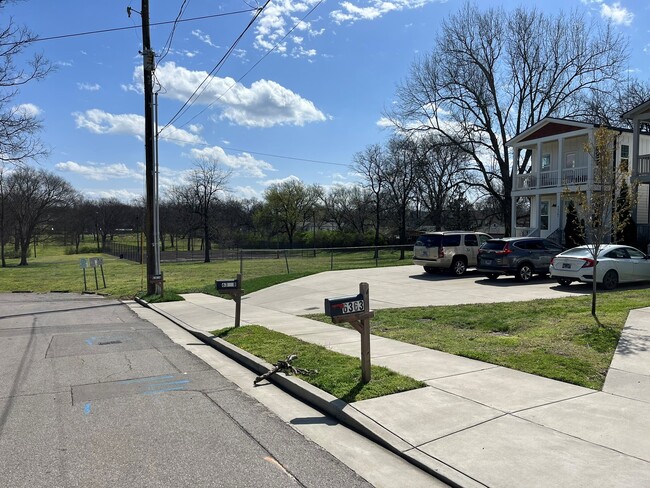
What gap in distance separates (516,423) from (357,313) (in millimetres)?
2035

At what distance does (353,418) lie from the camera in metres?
5.00

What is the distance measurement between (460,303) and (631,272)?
6316mm

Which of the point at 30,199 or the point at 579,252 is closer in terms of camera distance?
the point at 579,252

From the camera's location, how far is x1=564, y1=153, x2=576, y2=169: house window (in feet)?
96.7

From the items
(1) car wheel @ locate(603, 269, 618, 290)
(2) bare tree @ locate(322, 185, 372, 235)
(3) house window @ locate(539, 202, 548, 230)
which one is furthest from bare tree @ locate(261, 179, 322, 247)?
(1) car wheel @ locate(603, 269, 618, 290)

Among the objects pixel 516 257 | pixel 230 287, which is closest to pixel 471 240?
pixel 516 257

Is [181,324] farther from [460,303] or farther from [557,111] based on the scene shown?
[557,111]

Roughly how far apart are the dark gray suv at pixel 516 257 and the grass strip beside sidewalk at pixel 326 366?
34.7ft

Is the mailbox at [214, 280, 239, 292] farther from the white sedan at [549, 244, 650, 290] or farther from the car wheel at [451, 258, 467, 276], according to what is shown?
the car wheel at [451, 258, 467, 276]

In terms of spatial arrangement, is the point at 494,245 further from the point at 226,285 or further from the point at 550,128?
the point at 550,128

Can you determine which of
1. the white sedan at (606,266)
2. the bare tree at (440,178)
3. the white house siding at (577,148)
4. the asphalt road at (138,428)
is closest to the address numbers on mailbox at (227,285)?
the asphalt road at (138,428)

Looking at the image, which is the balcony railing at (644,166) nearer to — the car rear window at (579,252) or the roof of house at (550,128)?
the roof of house at (550,128)

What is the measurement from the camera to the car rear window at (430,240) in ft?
65.6

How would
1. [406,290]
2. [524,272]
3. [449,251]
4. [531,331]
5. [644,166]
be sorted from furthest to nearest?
[644,166], [449,251], [524,272], [406,290], [531,331]
